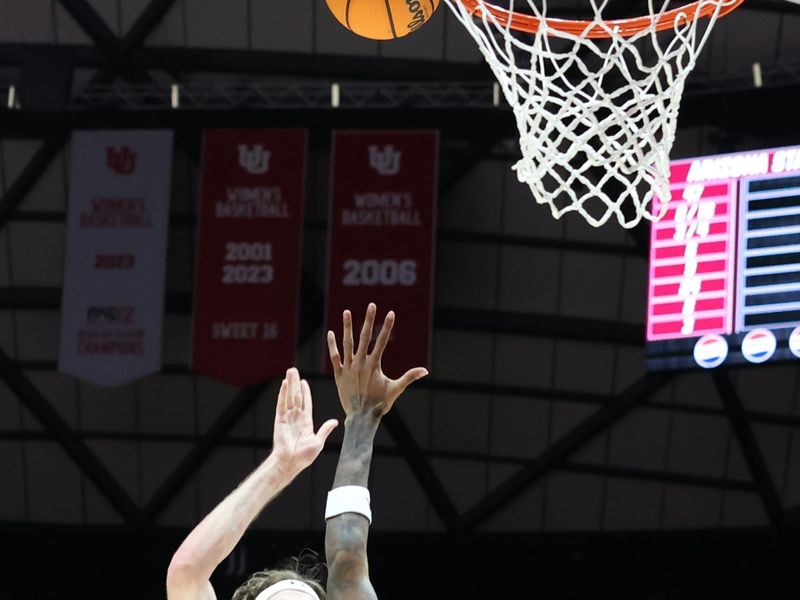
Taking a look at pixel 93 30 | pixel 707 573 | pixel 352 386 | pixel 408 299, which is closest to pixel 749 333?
pixel 408 299

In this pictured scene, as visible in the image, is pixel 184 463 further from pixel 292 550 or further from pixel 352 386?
pixel 352 386

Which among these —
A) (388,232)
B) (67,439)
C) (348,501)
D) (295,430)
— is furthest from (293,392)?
(67,439)

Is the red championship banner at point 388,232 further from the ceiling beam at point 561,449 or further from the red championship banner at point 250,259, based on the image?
the ceiling beam at point 561,449

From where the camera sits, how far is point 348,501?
283 centimetres

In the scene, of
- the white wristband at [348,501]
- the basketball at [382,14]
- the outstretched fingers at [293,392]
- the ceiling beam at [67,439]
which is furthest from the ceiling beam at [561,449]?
the white wristband at [348,501]

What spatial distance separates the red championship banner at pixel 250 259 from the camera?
13398 millimetres

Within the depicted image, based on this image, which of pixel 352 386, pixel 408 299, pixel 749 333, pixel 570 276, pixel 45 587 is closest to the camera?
pixel 352 386

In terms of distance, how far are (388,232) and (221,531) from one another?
1061 centimetres

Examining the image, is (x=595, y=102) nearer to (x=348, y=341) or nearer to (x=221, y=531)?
(x=348, y=341)

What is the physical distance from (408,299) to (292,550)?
13.1ft

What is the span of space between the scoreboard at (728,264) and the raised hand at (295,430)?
760cm

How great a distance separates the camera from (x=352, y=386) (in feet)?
9.89

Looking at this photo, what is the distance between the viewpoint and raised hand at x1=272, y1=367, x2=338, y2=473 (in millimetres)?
2932

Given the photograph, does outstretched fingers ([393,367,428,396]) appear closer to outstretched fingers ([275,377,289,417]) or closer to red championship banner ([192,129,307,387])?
outstretched fingers ([275,377,289,417])
